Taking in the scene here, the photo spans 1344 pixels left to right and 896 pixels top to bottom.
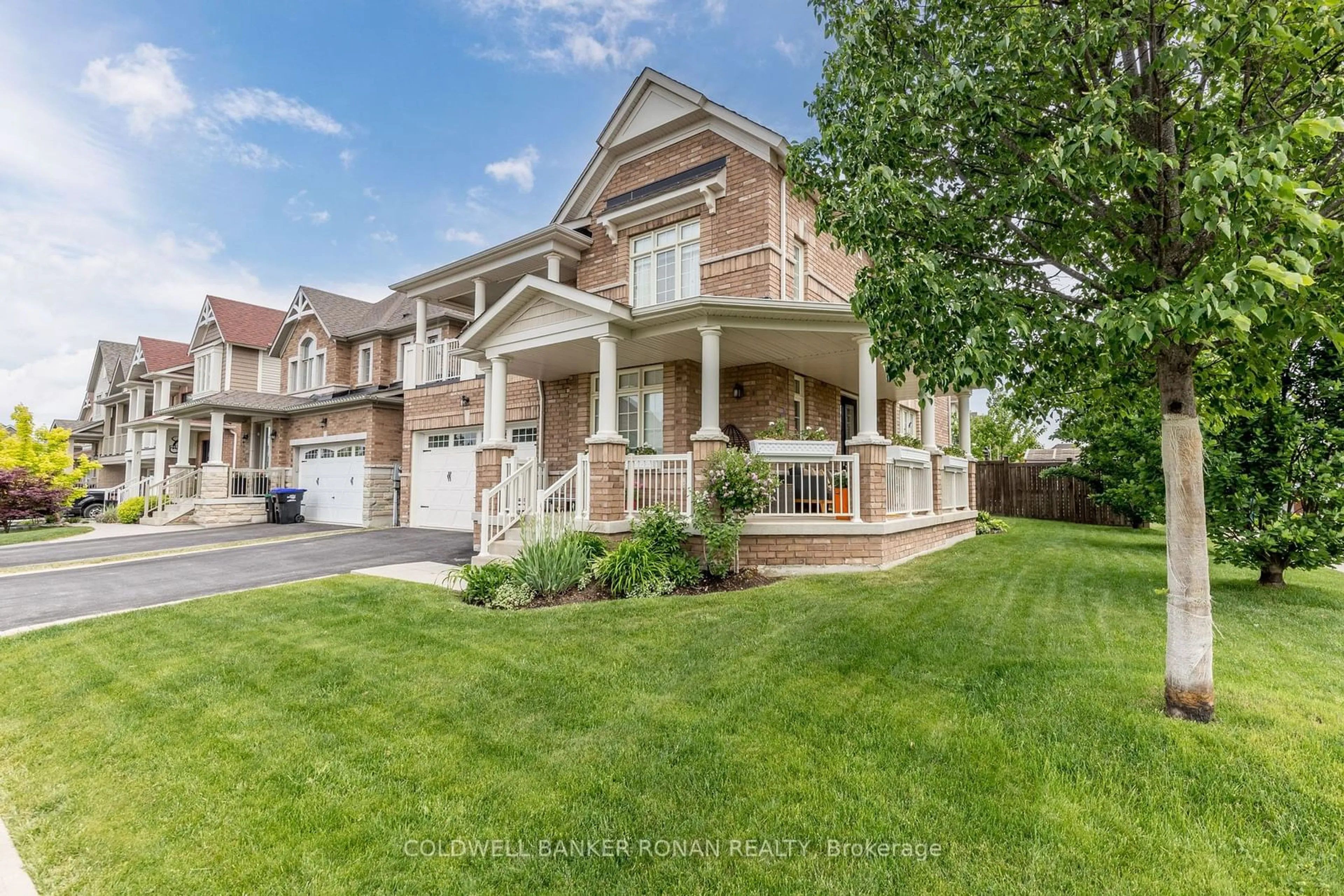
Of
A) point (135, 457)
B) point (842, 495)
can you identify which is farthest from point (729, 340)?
point (135, 457)

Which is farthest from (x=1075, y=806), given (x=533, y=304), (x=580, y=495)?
(x=533, y=304)

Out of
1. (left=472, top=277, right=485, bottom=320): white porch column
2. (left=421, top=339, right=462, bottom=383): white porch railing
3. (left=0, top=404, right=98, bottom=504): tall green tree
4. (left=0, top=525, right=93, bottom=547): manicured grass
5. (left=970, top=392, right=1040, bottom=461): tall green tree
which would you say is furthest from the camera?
(left=970, top=392, right=1040, bottom=461): tall green tree

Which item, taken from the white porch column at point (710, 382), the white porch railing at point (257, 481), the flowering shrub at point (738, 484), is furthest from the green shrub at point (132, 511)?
the flowering shrub at point (738, 484)

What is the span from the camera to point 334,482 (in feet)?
58.7

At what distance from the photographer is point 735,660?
472cm

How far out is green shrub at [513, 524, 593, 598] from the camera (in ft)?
23.4

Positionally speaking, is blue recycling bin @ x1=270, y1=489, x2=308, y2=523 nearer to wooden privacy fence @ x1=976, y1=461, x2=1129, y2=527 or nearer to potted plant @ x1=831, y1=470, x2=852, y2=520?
potted plant @ x1=831, y1=470, x2=852, y2=520

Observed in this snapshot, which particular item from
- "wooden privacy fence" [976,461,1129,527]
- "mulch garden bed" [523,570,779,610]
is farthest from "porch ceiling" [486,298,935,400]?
"wooden privacy fence" [976,461,1129,527]

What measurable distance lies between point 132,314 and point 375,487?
86.8 ft

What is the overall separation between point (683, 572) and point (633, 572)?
2.34 ft

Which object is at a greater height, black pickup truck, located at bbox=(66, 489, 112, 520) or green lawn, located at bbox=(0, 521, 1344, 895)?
black pickup truck, located at bbox=(66, 489, 112, 520)

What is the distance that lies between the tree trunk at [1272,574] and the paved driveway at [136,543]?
59.5ft

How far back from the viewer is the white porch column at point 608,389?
8.55 metres

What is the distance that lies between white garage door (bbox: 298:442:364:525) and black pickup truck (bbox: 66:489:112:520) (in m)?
9.24
